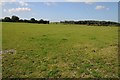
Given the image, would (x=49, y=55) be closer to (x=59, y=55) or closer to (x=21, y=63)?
(x=59, y=55)

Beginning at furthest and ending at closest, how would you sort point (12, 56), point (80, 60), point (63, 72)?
point (12, 56), point (80, 60), point (63, 72)

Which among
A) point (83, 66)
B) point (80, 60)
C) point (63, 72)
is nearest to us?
point (63, 72)

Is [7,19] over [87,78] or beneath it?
over

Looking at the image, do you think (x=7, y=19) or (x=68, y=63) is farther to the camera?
(x=7, y=19)

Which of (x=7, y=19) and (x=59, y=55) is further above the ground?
(x=7, y=19)

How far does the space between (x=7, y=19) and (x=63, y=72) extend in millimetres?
102997

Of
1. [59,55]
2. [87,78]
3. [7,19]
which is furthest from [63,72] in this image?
[7,19]

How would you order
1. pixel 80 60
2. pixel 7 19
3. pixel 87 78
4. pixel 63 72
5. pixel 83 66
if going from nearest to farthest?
pixel 87 78 → pixel 63 72 → pixel 83 66 → pixel 80 60 → pixel 7 19

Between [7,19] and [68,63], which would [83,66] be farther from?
[7,19]

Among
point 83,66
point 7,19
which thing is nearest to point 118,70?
point 83,66

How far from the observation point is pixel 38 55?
18.2m

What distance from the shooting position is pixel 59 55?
18312 mm

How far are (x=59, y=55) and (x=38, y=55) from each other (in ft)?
5.70

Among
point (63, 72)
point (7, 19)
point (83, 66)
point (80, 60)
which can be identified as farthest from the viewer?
point (7, 19)
